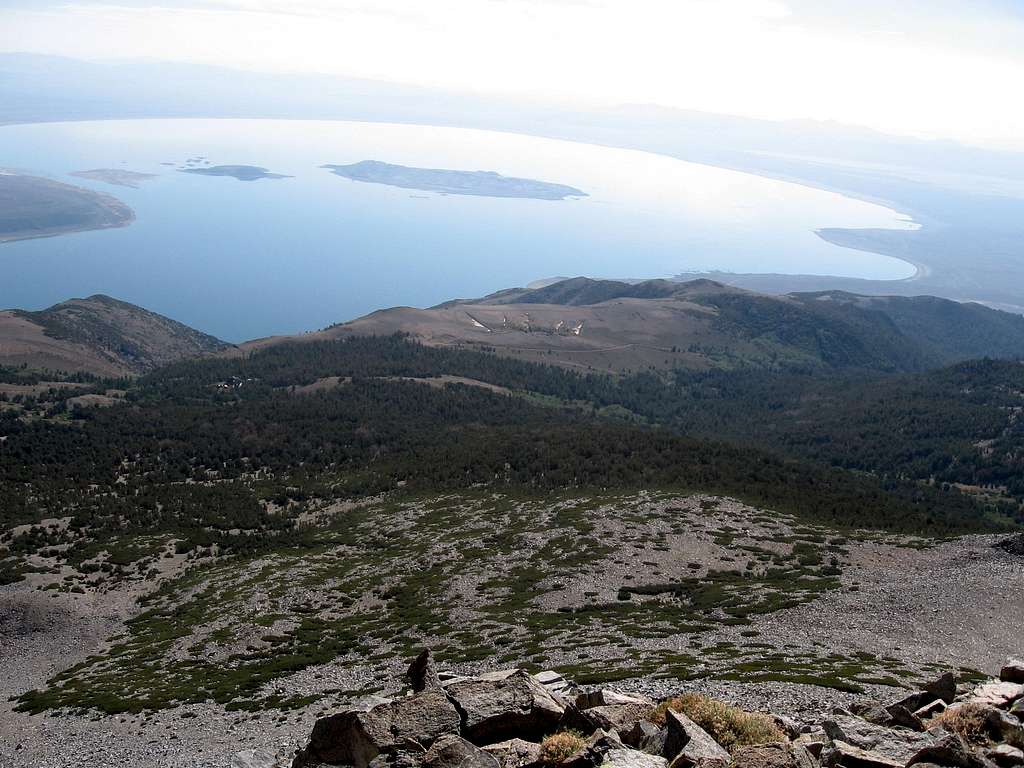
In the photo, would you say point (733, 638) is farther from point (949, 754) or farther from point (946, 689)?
point (949, 754)

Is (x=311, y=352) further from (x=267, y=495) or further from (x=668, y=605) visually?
(x=668, y=605)

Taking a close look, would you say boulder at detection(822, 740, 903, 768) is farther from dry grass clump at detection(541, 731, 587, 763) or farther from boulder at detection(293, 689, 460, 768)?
boulder at detection(293, 689, 460, 768)

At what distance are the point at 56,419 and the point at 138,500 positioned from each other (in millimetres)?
30916

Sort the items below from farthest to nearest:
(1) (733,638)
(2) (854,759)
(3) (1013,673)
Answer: (1) (733,638) → (3) (1013,673) → (2) (854,759)

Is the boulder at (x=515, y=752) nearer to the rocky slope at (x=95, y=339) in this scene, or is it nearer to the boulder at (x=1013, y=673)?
the boulder at (x=1013, y=673)

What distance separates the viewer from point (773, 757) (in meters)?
10.5

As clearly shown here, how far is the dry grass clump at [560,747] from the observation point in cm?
1141

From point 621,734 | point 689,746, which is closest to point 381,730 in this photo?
point 621,734

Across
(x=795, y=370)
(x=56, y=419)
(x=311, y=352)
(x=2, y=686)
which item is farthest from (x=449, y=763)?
(x=795, y=370)

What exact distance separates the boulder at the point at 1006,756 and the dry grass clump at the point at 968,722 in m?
0.72

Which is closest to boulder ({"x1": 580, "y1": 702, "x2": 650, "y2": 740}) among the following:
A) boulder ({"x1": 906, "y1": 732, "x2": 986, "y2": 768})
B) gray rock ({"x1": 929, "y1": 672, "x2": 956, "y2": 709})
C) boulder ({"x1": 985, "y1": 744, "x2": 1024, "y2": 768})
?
boulder ({"x1": 906, "y1": 732, "x2": 986, "y2": 768})

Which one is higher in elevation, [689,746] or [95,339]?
[689,746]

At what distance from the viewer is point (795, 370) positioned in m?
176

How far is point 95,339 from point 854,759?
6665 inches
